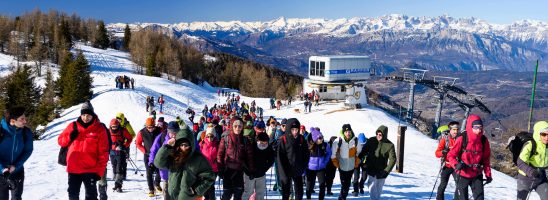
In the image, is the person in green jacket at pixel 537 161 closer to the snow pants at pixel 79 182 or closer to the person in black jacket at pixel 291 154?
the person in black jacket at pixel 291 154

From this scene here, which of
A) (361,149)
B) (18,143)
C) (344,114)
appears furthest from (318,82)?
(18,143)

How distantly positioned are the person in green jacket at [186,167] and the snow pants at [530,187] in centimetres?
592

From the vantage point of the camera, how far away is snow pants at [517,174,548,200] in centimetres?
747

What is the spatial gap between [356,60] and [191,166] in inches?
2074

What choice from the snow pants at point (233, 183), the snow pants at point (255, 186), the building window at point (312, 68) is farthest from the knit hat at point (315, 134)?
the building window at point (312, 68)

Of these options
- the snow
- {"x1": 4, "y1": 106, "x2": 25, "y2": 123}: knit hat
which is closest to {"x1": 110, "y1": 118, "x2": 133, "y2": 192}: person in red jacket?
the snow

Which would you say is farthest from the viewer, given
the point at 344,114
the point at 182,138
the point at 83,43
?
the point at 83,43

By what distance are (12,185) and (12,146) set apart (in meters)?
A: 0.65

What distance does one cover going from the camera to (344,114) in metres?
41.5

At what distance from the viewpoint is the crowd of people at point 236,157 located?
549cm

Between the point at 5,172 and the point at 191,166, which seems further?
the point at 5,172

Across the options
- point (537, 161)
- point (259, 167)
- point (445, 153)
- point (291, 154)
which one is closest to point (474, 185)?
point (537, 161)

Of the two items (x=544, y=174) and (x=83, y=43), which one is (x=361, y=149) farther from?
(x=83, y=43)

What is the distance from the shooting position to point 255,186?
775 cm
